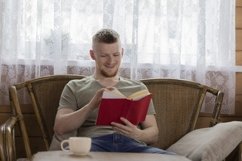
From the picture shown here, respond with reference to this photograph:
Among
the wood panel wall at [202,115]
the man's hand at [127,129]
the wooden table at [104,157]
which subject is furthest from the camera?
the wood panel wall at [202,115]

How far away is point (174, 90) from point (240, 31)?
0.53 meters

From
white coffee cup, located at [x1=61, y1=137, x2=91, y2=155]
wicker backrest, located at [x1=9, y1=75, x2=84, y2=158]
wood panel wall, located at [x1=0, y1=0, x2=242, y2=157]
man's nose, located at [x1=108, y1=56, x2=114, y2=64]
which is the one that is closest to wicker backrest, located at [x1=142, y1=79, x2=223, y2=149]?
wood panel wall, located at [x1=0, y1=0, x2=242, y2=157]

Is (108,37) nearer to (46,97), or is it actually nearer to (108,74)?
(108,74)

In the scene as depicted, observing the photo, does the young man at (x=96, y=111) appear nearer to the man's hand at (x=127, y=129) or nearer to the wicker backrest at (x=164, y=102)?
the man's hand at (x=127, y=129)

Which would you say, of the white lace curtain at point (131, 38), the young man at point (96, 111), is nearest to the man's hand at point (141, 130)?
the young man at point (96, 111)

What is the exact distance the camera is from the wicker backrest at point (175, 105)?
8.48ft

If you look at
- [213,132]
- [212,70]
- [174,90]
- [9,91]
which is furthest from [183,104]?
[9,91]

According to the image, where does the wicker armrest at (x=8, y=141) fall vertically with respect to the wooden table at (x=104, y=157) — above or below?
above

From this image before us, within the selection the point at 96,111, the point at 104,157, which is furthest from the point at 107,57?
the point at 104,157

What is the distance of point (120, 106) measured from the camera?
76.8 inches

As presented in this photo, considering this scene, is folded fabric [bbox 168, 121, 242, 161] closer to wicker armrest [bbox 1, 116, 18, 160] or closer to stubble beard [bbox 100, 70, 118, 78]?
stubble beard [bbox 100, 70, 118, 78]

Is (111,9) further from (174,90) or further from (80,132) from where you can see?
(80,132)

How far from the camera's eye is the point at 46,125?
252cm

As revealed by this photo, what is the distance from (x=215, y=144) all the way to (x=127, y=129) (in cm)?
39
